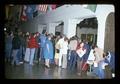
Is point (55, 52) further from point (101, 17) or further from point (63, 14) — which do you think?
point (101, 17)

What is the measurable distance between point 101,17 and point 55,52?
47 centimetres

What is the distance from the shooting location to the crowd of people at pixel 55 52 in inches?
105

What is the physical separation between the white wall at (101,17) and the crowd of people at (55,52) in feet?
0.21

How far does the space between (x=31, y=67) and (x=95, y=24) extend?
0.62 m

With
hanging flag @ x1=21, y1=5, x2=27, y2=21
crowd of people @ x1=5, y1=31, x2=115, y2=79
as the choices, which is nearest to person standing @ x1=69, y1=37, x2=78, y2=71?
crowd of people @ x1=5, y1=31, x2=115, y2=79

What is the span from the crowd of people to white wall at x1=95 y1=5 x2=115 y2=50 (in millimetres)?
63

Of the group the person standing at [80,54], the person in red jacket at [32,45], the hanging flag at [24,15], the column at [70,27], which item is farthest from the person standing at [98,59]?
the hanging flag at [24,15]

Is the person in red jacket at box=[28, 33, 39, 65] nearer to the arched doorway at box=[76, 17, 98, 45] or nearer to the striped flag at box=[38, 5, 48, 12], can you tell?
the striped flag at box=[38, 5, 48, 12]

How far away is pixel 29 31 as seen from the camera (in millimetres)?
2672

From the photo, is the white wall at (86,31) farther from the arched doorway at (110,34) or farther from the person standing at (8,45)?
the person standing at (8,45)

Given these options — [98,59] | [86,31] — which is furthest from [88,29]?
[98,59]

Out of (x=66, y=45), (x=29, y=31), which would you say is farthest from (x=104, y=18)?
(x=29, y=31)

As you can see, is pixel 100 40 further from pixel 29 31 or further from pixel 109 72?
pixel 29 31

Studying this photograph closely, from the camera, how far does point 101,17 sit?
2.71 meters
